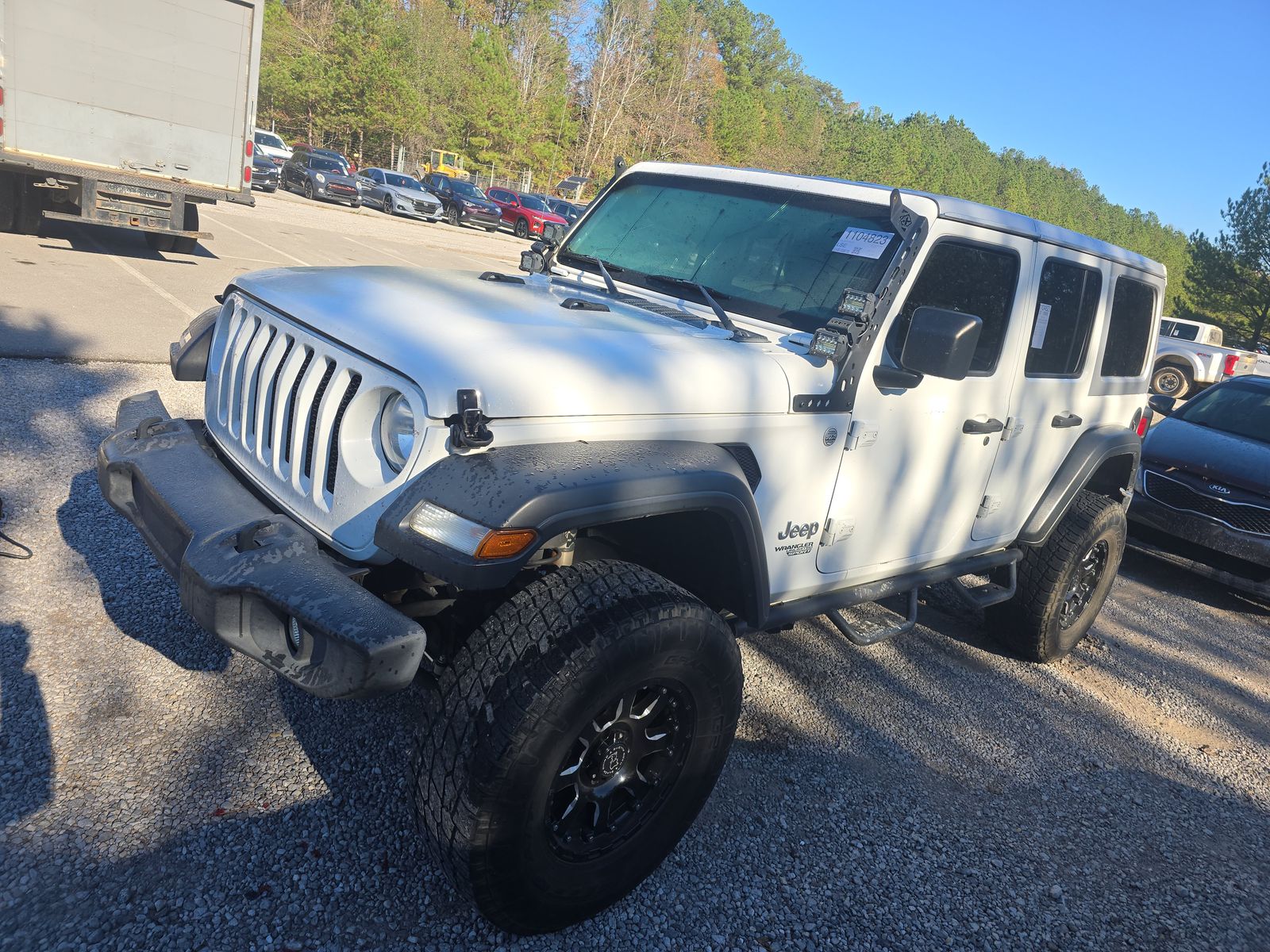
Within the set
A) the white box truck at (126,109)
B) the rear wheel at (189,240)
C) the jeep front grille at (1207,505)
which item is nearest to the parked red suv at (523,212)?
the rear wheel at (189,240)

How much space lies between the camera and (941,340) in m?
2.80

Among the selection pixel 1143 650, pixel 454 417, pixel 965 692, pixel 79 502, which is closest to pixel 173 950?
pixel 454 417

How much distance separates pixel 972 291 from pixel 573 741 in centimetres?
233

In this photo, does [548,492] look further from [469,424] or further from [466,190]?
[466,190]

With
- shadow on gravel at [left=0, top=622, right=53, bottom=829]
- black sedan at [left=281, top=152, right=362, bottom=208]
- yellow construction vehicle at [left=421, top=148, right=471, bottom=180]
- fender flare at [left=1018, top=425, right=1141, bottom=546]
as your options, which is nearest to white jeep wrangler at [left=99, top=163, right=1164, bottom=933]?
fender flare at [left=1018, top=425, right=1141, bottom=546]

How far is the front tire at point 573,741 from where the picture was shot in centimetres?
210

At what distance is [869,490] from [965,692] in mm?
1668

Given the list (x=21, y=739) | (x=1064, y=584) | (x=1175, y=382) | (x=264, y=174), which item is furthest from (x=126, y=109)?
(x=1175, y=382)

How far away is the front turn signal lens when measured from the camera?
1987mm

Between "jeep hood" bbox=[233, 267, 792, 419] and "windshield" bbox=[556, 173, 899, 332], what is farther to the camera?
"windshield" bbox=[556, 173, 899, 332]

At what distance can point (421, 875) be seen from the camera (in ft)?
8.25

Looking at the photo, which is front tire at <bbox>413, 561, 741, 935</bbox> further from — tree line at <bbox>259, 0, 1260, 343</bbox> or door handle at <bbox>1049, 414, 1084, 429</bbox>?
tree line at <bbox>259, 0, 1260, 343</bbox>

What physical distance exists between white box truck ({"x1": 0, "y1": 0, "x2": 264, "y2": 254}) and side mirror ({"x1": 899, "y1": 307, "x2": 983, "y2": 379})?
11200mm

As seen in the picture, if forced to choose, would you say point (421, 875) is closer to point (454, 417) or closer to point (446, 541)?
point (446, 541)
